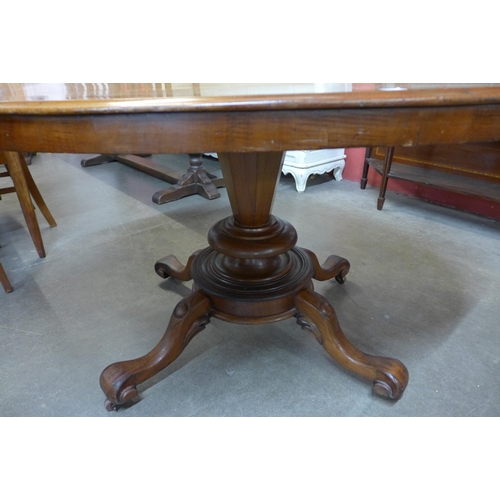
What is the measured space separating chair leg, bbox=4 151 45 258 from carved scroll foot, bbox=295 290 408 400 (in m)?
1.36

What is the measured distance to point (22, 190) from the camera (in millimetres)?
1733

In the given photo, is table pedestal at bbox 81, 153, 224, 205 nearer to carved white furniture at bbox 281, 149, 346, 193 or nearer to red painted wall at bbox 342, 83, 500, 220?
carved white furniture at bbox 281, 149, 346, 193

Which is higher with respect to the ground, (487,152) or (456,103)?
(456,103)

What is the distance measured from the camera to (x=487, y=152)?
2.04m

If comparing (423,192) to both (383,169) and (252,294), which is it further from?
(252,294)

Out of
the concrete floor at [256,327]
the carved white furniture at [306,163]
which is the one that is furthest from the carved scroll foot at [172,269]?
the carved white furniture at [306,163]

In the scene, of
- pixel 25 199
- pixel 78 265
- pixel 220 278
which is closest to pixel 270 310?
pixel 220 278

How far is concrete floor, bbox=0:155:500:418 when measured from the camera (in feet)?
3.43

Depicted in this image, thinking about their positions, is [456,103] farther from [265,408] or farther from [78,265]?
[78,265]

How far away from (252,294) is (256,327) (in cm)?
25

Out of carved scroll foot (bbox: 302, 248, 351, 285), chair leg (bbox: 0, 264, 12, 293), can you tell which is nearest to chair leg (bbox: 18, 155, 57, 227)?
chair leg (bbox: 0, 264, 12, 293)

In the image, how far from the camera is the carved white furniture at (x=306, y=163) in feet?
8.63

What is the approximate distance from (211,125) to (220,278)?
2.38 ft
